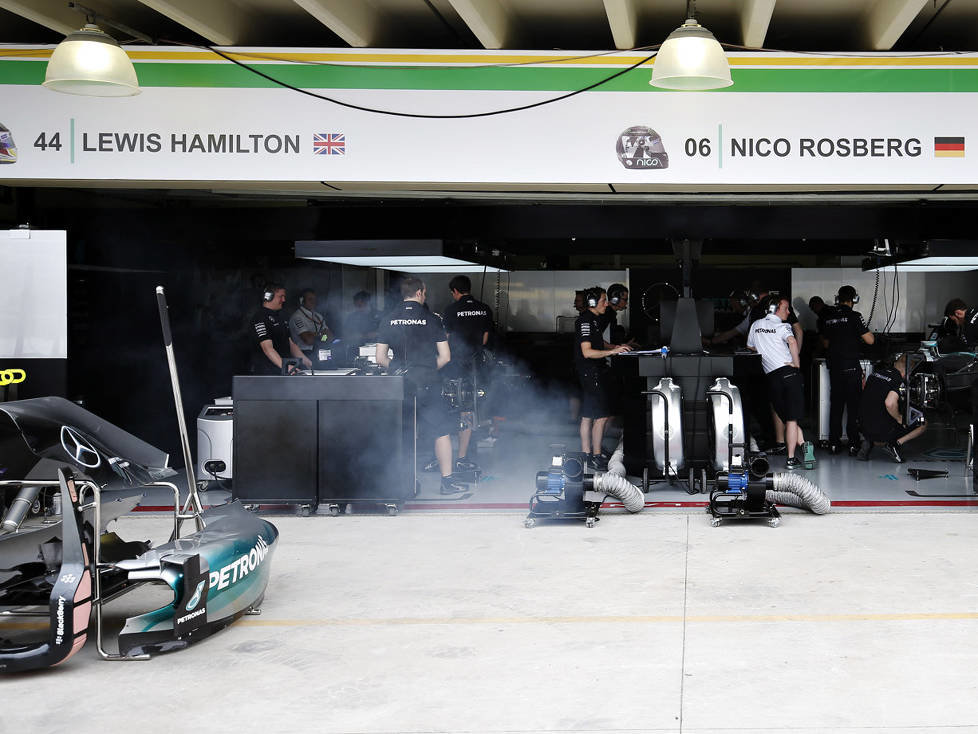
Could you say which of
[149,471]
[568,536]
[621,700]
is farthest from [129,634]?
[568,536]

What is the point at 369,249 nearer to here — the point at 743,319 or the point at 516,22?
the point at 516,22

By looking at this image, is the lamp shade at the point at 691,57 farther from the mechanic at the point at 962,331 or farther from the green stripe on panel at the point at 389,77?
the mechanic at the point at 962,331

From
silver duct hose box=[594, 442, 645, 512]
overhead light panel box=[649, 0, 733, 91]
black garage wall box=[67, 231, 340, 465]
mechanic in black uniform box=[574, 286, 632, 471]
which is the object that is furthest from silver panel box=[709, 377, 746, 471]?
black garage wall box=[67, 231, 340, 465]

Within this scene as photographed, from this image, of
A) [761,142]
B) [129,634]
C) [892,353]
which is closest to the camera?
[129,634]

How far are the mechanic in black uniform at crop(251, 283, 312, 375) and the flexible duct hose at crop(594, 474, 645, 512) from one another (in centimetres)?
333

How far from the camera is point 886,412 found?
9.89m

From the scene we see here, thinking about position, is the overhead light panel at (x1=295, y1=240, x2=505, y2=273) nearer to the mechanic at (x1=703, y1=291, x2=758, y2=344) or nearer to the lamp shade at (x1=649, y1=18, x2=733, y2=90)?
the mechanic at (x1=703, y1=291, x2=758, y2=344)

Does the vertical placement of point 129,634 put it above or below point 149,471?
below

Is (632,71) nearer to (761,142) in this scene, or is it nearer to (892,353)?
(761,142)

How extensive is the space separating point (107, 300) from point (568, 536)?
5740 mm

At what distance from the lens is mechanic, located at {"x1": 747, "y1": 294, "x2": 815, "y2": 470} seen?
975cm

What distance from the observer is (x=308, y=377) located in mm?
7668

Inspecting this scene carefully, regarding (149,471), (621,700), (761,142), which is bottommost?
(621,700)

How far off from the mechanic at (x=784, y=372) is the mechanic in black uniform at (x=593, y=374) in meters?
1.43
